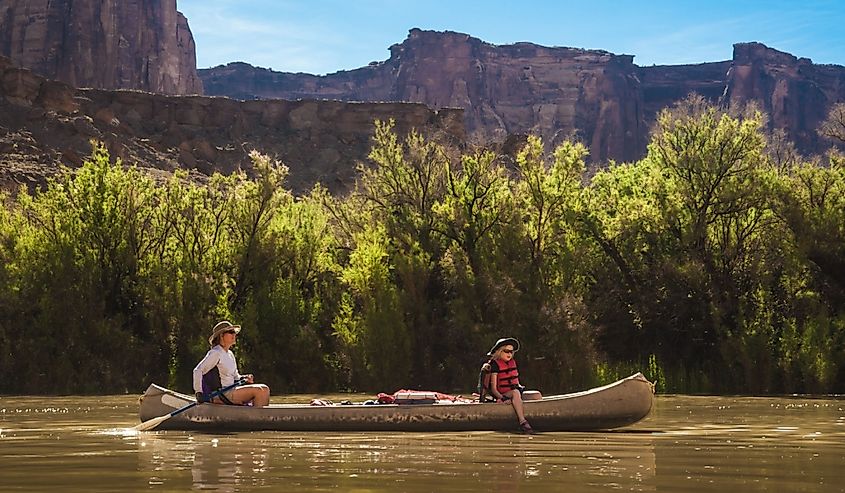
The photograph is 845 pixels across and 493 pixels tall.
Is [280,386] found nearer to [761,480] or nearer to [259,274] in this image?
[259,274]

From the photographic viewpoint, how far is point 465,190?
32.2m

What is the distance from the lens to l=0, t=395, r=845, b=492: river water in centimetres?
897

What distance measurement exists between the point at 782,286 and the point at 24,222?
22.1m

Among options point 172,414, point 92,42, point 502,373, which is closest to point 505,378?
point 502,373

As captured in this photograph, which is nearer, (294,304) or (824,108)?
(294,304)

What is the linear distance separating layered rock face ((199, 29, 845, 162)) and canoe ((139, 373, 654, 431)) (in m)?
121

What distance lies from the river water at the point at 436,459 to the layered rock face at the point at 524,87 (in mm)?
123481

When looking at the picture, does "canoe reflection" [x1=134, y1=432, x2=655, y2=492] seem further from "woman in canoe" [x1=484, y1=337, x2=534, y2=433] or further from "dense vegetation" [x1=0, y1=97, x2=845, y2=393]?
"dense vegetation" [x1=0, y1=97, x2=845, y2=393]

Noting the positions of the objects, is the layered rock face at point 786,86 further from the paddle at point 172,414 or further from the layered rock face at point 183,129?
the paddle at point 172,414

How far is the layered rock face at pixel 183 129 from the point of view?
68125mm

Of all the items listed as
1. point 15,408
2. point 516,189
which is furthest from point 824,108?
point 15,408

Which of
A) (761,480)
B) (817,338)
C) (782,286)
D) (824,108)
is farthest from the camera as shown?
(824,108)

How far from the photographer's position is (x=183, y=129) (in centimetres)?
8300

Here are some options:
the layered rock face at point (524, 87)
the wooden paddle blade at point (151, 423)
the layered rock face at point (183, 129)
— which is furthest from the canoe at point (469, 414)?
the layered rock face at point (524, 87)
